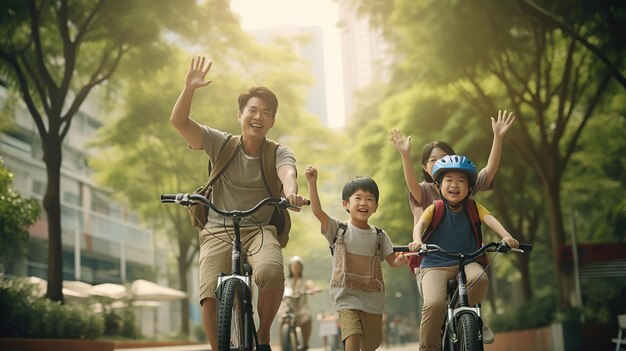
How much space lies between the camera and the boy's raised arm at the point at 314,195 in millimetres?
4535

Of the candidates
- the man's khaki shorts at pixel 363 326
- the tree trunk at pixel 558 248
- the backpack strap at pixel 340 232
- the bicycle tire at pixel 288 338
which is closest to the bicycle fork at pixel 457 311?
the man's khaki shorts at pixel 363 326

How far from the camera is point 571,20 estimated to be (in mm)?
14281

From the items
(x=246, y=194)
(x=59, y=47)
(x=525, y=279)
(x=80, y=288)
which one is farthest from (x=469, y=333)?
(x=80, y=288)

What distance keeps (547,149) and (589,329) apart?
4.06 metres

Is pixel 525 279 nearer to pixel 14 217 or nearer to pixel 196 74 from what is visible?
pixel 14 217

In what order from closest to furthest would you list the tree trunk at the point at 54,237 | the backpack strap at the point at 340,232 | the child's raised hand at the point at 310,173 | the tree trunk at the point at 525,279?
1. the child's raised hand at the point at 310,173
2. the backpack strap at the point at 340,232
3. the tree trunk at the point at 54,237
4. the tree trunk at the point at 525,279

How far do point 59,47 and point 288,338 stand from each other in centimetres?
907

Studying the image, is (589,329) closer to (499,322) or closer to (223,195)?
(499,322)

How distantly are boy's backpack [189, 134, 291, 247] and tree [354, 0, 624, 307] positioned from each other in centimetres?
961

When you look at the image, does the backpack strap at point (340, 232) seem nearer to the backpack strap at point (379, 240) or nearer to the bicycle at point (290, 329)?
the backpack strap at point (379, 240)

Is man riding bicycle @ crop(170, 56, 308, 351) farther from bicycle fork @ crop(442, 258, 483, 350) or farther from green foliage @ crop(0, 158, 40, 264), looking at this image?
green foliage @ crop(0, 158, 40, 264)

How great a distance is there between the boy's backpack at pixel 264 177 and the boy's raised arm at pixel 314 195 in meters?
0.23

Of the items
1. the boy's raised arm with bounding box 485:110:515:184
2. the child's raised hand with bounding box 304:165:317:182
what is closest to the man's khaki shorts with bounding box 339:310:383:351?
the child's raised hand with bounding box 304:165:317:182

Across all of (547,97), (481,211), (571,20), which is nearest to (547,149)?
A: (547,97)
